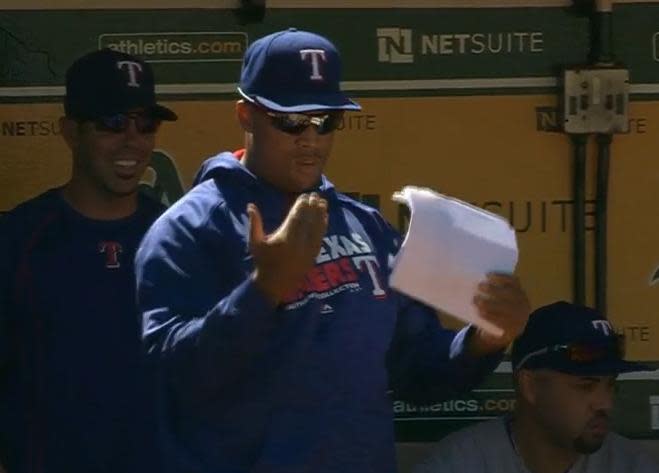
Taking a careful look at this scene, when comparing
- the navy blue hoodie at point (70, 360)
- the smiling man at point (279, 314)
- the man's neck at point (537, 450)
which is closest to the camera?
the smiling man at point (279, 314)

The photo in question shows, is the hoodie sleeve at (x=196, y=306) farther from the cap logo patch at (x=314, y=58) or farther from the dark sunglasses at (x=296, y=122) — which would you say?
the cap logo patch at (x=314, y=58)

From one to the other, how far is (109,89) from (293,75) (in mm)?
974

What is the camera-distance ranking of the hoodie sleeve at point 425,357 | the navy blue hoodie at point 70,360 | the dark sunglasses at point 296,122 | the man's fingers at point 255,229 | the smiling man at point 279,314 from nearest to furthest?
the man's fingers at point 255,229 < the smiling man at point 279,314 < the dark sunglasses at point 296,122 < the hoodie sleeve at point 425,357 < the navy blue hoodie at point 70,360

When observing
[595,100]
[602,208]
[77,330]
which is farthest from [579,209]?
[77,330]

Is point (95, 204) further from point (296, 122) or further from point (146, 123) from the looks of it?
point (296, 122)

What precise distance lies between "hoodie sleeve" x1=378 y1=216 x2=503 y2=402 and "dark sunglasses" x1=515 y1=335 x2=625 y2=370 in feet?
3.02

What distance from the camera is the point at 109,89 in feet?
13.5

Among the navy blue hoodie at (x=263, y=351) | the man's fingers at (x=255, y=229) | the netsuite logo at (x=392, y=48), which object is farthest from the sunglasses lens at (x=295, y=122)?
the netsuite logo at (x=392, y=48)

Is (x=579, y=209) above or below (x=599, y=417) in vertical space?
above

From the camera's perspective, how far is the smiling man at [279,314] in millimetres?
3053

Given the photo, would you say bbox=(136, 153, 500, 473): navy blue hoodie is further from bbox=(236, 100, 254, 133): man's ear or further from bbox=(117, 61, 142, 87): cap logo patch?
bbox=(117, 61, 142, 87): cap logo patch

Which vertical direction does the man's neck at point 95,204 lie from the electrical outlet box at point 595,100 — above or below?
below

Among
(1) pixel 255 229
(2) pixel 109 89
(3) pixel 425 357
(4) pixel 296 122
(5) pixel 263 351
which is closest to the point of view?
(1) pixel 255 229

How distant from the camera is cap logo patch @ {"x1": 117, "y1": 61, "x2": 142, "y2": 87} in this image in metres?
4.10
